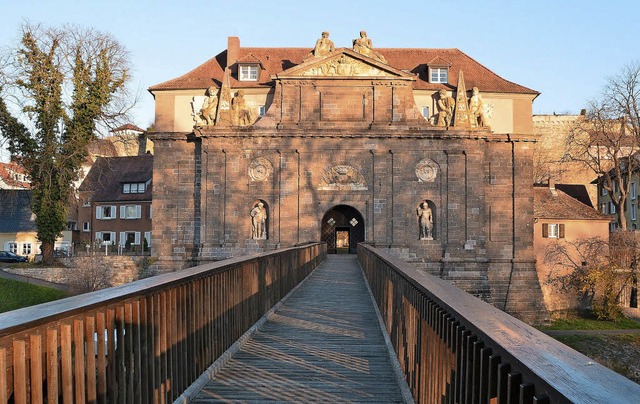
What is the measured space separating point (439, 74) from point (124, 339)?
3783 cm

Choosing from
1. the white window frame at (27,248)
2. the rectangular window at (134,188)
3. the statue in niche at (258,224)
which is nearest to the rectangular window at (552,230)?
the statue in niche at (258,224)

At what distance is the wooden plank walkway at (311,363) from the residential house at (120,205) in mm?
45560

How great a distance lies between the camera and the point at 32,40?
38.9 m

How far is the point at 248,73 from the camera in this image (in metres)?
39.9

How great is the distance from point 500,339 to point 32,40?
40877 mm

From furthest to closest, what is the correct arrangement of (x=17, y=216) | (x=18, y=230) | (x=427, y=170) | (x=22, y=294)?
(x=17, y=216) < (x=18, y=230) < (x=427, y=170) < (x=22, y=294)

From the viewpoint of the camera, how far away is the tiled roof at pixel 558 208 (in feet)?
142

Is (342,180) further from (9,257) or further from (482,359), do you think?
(482,359)

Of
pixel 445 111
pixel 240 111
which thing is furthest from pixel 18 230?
pixel 445 111

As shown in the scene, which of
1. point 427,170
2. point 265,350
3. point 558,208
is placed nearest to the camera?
point 265,350

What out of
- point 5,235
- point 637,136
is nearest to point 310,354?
point 637,136

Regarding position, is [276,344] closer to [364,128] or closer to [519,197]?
[364,128]

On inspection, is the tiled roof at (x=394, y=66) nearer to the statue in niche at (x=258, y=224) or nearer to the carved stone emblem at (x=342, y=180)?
the carved stone emblem at (x=342, y=180)

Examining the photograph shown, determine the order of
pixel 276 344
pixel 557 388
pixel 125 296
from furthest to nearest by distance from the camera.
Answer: pixel 276 344
pixel 125 296
pixel 557 388
